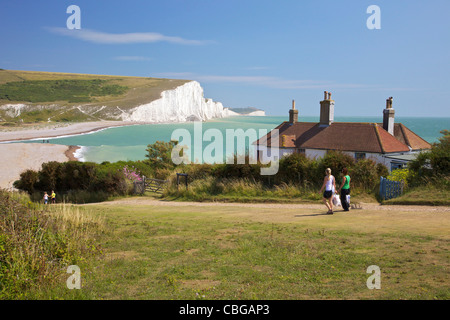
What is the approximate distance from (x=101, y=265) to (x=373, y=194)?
14.3 m

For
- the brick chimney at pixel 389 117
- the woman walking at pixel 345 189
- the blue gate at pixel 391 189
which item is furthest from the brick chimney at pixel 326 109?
the woman walking at pixel 345 189

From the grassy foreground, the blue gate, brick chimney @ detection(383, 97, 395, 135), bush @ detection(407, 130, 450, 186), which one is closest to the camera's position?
the grassy foreground

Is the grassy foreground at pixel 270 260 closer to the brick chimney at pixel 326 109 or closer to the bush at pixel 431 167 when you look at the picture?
the bush at pixel 431 167

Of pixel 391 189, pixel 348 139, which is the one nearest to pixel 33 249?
pixel 391 189

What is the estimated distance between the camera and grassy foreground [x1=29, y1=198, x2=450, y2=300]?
20.3 feet

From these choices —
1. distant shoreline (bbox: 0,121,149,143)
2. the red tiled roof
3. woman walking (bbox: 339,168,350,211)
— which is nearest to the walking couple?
woman walking (bbox: 339,168,350,211)

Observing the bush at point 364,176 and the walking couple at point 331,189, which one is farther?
the bush at point 364,176

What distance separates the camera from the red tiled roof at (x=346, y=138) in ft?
98.5

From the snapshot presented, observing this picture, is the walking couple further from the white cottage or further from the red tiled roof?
the red tiled roof

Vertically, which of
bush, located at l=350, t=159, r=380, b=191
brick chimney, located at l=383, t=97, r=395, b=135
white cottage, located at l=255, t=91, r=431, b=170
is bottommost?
bush, located at l=350, t=159, r=380, b=191

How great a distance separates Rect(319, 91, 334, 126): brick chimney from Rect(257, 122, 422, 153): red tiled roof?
1.93ft

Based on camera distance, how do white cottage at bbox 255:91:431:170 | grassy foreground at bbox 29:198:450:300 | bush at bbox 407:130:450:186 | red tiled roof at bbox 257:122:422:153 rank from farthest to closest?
red tiled roof at bbox 257:122:422:153, white cottage at bbox 255:91:431:170, bush at bbox 407:130:450:186, grassy foreground at bbox 29:198:450:300

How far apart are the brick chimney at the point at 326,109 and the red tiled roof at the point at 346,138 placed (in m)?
0.59
